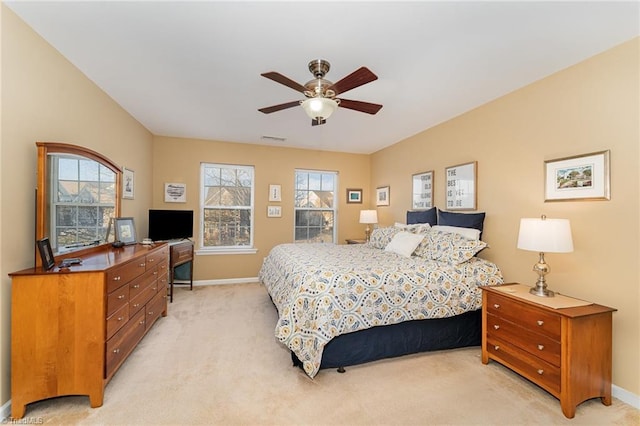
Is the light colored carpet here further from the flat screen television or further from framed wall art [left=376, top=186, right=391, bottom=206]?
framed wall art [left=376, top=186, right=391, bottom=206]

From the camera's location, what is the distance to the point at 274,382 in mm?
2150

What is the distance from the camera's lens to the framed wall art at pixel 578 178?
2139 mm

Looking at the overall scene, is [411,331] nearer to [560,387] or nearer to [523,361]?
[523,361]

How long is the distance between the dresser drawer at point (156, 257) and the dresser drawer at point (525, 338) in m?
3.19

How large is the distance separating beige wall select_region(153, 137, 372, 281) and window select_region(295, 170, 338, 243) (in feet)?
0.48

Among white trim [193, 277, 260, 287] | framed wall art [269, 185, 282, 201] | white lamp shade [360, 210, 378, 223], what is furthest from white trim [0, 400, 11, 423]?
white lamp shade [360, 210, 378, 223]

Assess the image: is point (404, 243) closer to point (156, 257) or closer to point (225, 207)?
point (156, 257)

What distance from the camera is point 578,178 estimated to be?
2293mm

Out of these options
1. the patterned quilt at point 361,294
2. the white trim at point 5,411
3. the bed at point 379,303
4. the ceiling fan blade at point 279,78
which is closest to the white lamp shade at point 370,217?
the bed at point 379,303

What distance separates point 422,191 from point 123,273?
3.70 metres

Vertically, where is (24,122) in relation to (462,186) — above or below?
above

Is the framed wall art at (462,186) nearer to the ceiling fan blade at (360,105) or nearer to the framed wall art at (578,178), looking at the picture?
the framed wall art at (578,178)

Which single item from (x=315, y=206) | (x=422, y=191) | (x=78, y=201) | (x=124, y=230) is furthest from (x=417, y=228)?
(x=78, y=201)

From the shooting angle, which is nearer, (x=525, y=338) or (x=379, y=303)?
(x=525, y=338)
